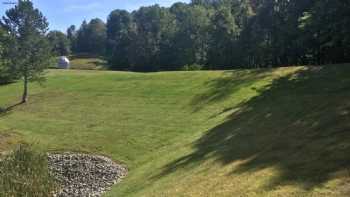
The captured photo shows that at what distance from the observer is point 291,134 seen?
16.0 m

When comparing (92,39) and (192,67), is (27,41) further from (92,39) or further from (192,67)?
(92,39)

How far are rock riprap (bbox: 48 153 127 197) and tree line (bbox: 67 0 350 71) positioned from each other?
524 inches

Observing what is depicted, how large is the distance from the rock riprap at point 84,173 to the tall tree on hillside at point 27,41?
61.3 ft

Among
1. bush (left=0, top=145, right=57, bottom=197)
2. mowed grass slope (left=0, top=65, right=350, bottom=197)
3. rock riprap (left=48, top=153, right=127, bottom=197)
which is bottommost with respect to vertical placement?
rock riprap (left=48, top=153, right=127, bottom=197)

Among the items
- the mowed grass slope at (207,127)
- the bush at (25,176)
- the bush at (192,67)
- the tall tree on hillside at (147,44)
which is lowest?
the bush at (25,176)

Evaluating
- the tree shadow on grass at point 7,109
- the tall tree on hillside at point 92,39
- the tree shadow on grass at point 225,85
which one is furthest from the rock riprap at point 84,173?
the tall tree on hillside at point 92,39

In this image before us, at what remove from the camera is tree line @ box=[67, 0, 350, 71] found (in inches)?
1086

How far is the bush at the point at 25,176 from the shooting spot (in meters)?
17.6

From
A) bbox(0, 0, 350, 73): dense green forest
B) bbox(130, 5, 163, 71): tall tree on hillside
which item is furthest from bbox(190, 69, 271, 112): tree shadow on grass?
bbox(130, 5, 163, 71): tall tree on hillside

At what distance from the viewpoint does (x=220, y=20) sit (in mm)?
63812

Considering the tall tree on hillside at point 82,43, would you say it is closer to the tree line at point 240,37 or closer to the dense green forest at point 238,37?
the dense green forest at point 238,37

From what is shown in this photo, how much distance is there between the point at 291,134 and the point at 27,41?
30441 mm

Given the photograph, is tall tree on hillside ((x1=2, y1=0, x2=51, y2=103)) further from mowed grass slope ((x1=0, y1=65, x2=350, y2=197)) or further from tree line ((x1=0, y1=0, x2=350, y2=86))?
mowed grass slope ((x1=0, y1=65, x2=350, y2=197))

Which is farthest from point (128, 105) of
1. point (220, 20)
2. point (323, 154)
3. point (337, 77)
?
point (220, 20)
